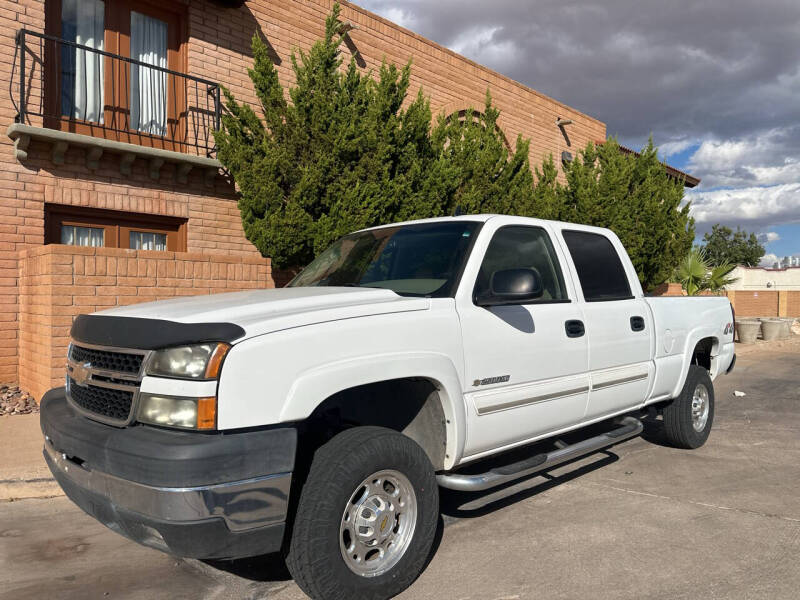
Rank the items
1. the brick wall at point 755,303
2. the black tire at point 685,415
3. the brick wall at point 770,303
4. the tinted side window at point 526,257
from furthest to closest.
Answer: the brick wall at point 755,303 < the brick wall at point 770,303 < the black tire at point 685,415 < the tinted side window at point 526,257

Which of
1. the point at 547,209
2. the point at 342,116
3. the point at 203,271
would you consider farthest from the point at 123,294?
the point at 547,209

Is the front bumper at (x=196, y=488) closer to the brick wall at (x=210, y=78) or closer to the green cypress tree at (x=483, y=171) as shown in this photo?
the brick wall at (x=210, y=78)

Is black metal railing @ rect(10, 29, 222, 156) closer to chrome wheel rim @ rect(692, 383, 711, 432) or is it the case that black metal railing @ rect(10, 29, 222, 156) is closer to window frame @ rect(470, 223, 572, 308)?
window frame @ rect(470, 223, 572, 308)

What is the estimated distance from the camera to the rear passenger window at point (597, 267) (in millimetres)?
4727

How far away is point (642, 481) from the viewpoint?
16.7 ft

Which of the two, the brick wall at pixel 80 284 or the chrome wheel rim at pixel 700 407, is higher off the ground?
the brick wall at pixel 80 284

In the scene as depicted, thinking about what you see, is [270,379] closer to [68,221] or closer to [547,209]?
[68,221]

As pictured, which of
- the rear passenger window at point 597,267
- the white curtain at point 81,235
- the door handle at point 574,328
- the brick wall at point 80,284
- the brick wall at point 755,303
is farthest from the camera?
the brick wall at point 755,303

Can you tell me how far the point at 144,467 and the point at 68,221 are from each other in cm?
723

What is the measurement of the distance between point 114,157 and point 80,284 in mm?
2721

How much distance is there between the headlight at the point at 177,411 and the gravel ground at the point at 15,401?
17.9 ft

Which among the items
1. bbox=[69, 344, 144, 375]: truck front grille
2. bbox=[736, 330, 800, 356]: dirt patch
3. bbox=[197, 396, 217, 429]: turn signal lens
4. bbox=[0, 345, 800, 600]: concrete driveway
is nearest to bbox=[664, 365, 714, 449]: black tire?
bbox=[0, 345, 800, 600]: concrete driveway

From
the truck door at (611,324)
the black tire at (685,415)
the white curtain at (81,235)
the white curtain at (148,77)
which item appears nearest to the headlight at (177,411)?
the truck door at (611,324)

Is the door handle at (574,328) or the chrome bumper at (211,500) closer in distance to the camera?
the chrome bumper at (211,500)
